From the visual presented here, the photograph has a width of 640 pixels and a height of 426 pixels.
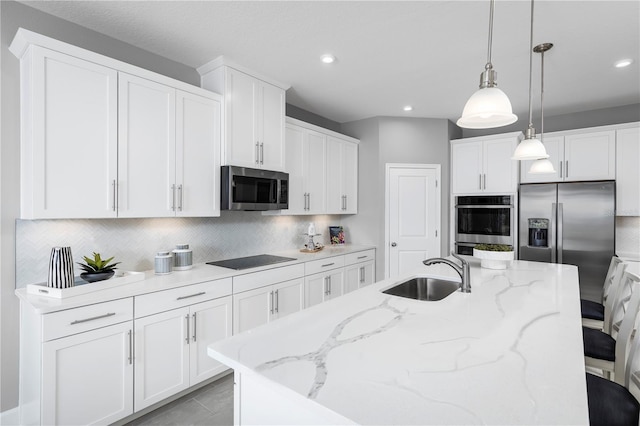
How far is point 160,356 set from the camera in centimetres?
217

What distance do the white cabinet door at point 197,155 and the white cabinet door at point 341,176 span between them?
66.1 inches

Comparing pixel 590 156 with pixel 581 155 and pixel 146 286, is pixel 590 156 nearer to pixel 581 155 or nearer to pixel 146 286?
pixel 581 155

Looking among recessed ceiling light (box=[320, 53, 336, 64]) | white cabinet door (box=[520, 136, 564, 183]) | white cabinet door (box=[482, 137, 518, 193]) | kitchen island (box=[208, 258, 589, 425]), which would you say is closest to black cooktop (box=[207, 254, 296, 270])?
kitchen island (box=[208, 258, 589, 425])

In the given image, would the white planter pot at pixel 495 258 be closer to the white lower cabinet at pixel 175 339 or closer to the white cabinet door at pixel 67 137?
the white lower cabinet at pixel 175 339

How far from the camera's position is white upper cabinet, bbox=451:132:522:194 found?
413cm

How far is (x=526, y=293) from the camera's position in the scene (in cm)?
185

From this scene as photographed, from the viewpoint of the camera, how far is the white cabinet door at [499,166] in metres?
4.11

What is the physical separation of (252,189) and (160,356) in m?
1.49

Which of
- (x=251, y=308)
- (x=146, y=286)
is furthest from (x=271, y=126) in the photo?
(x=146, y=286)

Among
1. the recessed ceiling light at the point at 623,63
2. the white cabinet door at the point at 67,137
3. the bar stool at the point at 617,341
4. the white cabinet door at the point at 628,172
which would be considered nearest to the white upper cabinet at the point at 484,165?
the white cabinet door at the point at 628,172

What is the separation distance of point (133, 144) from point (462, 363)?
2.35 m

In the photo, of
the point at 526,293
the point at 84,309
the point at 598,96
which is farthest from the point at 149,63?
the point at 598,96

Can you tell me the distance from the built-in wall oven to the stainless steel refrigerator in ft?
0.44

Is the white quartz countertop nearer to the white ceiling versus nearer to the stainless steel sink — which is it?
the stainless steel sink
